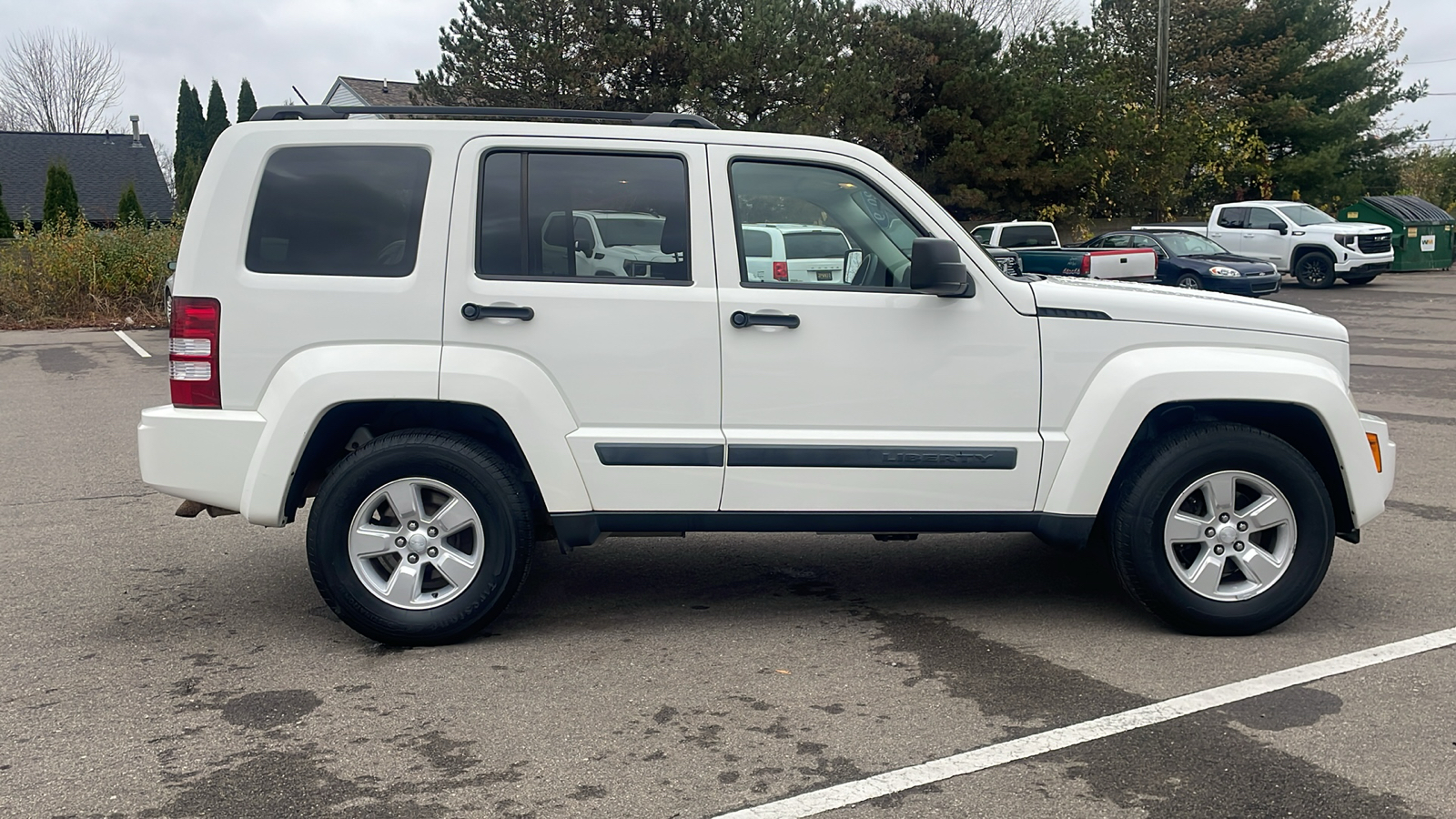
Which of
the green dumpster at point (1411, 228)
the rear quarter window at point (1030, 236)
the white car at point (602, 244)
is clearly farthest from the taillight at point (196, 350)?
the green dumpster at point (1411, 228)

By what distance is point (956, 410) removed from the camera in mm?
4957

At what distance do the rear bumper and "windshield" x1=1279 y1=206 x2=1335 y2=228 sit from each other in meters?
29.0

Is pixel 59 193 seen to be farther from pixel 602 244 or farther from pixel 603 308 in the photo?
pixel 603 308

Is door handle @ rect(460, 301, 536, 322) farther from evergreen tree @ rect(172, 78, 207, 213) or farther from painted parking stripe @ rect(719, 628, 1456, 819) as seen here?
evergreen tree @ rect(172, 78, 207, 213)

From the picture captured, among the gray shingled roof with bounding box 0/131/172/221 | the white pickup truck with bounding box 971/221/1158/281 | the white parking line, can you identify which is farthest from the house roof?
the white pickup truck with bounding box 971/221/1158/281

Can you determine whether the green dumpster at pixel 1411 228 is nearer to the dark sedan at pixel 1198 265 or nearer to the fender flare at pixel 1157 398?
the dark sedan at pixel 1198 265

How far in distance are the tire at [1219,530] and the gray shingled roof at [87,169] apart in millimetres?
49670

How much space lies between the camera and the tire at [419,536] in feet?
15.8

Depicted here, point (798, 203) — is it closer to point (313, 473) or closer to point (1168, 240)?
point (313, 473)

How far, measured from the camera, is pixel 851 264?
5000mm

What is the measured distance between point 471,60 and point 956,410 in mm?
28004

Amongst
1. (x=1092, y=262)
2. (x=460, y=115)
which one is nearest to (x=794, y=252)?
(x=460, y=115)

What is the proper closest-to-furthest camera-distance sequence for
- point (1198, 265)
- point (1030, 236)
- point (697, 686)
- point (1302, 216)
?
point (697, 686) < point (1198, 265) < point (1030, 236) < point (1302, 216)

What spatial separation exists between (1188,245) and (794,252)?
2324 cm
